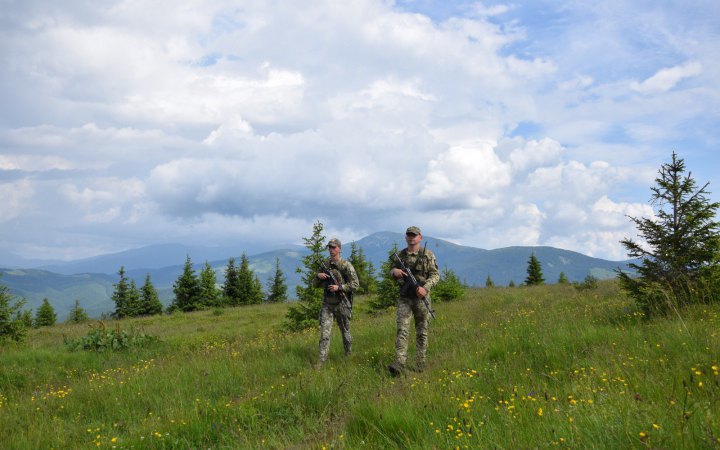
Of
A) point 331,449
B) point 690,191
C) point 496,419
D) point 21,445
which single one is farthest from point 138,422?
point 690,191

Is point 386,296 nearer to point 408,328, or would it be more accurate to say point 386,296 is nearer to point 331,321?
point 331,321

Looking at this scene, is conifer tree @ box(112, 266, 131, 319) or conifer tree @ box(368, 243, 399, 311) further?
conifer tree @ box(112, 266, 131, 319)

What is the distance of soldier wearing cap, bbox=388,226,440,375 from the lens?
7.68m

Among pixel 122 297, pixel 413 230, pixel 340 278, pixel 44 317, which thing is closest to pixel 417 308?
pixel 413 230

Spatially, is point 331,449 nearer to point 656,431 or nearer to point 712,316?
point 656,431

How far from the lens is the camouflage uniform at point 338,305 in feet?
29.9

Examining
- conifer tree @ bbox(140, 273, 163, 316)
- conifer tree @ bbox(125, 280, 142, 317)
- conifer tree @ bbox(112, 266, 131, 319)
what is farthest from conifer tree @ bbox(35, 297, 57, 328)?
conifer tree @ bbox(140, 273, 163, 316)

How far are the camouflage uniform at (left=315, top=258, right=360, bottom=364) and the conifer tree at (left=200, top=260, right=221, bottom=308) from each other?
1406 inches

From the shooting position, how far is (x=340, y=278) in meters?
9.66

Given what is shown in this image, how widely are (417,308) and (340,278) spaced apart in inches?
90.8

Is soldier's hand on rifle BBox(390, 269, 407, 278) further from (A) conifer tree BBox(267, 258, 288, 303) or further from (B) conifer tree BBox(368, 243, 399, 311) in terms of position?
(A) conifer tree BBox(267, 258, 288, 303)

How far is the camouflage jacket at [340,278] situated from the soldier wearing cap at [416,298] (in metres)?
1.50

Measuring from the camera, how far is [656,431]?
286 cm

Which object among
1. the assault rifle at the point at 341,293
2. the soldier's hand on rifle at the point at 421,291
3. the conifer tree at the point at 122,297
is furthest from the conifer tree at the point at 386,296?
the conifer tree at the point at 122,297
